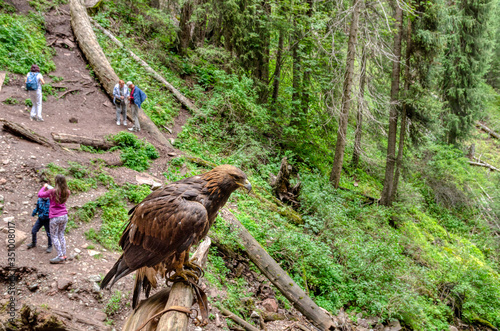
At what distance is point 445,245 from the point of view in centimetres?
1437

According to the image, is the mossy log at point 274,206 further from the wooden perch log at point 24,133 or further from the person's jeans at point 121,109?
the wooden perch log at point 24,133

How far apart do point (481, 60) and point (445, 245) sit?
13.9 metres

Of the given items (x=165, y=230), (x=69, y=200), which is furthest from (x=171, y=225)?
(x=69, y=200)

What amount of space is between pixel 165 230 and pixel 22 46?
1241 centimetres

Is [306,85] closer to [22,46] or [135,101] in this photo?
[135,101]

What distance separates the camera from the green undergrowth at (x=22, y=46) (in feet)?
35.6

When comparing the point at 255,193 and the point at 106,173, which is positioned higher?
the point at 106,173

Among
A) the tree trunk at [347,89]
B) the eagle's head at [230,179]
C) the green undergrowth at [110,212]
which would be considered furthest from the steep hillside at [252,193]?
the eagle's head at [230,179]

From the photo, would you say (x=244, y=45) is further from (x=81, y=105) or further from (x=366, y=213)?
(x=366, y=213)

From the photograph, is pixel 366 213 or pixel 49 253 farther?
pixel 366 213

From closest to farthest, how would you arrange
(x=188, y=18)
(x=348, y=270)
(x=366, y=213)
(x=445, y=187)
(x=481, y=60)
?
(x=348, y=270) < (x=366, y=213) < (x=188, y=18) < (x=445, y=187) < (x=481, y=60)

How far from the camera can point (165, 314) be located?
7.95 feet

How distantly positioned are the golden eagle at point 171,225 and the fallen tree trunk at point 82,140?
21.5 ft

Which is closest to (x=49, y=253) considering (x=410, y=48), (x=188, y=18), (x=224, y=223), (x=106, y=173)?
(x=106, y=173)
